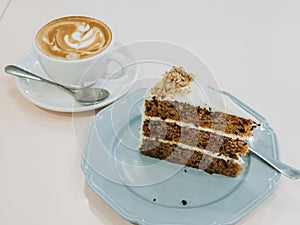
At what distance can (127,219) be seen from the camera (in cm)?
86

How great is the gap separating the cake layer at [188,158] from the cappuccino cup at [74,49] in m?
0.27

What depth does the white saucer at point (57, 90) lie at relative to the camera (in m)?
1.14

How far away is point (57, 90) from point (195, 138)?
44 centimetres

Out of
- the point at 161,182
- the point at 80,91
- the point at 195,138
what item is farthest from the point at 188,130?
the point at 80,91

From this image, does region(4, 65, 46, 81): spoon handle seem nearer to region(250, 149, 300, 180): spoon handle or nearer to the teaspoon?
the teaspoon

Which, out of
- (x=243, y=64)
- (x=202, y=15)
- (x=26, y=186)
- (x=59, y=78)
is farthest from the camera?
(x=202, y=15)

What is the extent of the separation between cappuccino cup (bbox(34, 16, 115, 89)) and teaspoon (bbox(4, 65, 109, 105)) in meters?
0.02

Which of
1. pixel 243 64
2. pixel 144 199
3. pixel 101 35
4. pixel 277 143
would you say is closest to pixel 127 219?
pixel 144 199

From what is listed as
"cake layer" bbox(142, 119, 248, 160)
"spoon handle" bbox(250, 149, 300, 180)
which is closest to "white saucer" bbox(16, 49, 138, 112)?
"cake layer" bbox(142, 119, 248, 160)

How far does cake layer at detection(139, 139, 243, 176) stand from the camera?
3.32ft

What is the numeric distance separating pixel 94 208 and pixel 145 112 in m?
0.27

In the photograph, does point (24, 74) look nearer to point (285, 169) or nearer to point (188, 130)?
point (188, 130)

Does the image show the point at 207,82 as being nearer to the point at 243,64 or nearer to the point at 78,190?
the point at 243,64

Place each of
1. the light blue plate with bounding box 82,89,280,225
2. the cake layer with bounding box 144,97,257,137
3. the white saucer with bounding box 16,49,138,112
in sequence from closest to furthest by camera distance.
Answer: the light blue plate with bounding box 82,89,280,225, the cake layer with bounding box 144,97,257,137, the white saucer with bounding box 16,49,138,112
